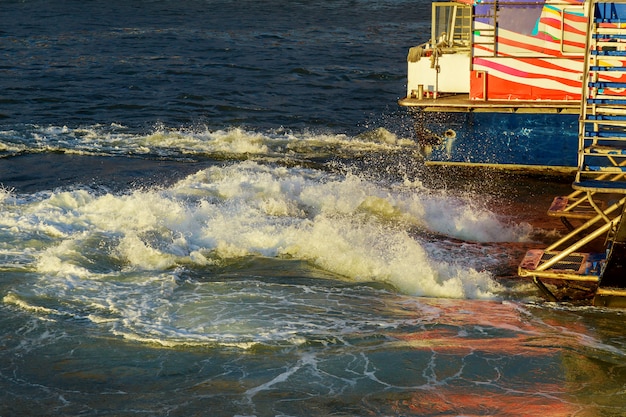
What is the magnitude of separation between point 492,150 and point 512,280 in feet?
15.3

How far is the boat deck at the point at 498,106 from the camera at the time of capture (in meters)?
16.1

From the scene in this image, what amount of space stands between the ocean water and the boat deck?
4.79 ft

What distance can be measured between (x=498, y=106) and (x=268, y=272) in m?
5.46

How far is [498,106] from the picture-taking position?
16.2 metres

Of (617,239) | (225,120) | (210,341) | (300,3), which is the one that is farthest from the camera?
(300,3)

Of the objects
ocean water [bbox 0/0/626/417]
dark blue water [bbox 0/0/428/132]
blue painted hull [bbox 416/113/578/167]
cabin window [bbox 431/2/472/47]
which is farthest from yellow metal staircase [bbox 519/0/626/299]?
dark blue water [bbox 0/0/428/132]

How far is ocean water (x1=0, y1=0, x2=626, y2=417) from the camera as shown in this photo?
9164 mm

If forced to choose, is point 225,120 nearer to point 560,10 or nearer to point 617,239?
point 560,10

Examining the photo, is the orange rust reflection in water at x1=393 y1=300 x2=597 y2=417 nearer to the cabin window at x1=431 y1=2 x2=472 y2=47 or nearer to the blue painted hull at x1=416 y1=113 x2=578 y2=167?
the blue painted hull at x1=416 y1=113 x2=578 y2=167

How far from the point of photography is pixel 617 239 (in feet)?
37.1

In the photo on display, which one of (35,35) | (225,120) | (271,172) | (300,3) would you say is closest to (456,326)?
(271,172)

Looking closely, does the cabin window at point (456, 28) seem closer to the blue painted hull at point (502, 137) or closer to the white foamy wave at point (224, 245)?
the blue painted hull at point (502, 137)

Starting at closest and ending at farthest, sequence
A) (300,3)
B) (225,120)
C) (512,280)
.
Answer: (512,280)
(225,120)
(300,3)

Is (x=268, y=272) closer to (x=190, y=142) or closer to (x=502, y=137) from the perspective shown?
(x=502, y=137)
